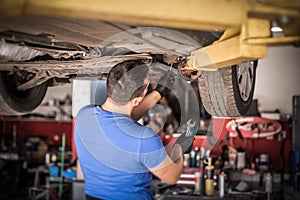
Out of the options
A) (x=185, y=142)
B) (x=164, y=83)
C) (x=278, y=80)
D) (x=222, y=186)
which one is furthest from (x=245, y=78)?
(x=278, y=80)

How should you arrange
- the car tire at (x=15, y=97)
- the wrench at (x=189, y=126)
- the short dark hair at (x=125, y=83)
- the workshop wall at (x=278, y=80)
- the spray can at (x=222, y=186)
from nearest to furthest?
the short dark hair at (x=125, y=83), the wrench at (x=189, y=126), the car tire at (x=15, y=97), the spray can at (x=222, y=186), the workshop wall at (x=278, y=80)

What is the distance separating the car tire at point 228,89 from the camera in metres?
2.10

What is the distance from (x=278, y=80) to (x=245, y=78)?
12.4 feet

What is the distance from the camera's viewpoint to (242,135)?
223 inches

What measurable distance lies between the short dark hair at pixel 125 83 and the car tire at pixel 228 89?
0.39 meters

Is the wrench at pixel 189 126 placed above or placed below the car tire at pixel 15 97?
below

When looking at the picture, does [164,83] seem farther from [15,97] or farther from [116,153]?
[15,97]

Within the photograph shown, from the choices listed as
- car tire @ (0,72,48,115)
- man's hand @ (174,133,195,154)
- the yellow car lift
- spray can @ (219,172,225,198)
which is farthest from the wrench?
spray can @ (219,172,225,198)

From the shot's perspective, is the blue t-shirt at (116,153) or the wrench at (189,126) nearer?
the blue t-shirt at (116,153)

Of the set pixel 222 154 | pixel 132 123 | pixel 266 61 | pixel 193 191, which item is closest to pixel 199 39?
pixel 132 123

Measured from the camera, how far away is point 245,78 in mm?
2307

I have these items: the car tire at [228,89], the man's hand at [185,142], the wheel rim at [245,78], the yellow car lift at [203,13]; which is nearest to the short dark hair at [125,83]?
the man's hand at [185,142]

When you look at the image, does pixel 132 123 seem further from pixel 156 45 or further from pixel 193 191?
pixel 193 191

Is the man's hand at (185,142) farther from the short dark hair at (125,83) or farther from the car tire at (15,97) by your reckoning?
the car tire at (15,97)
